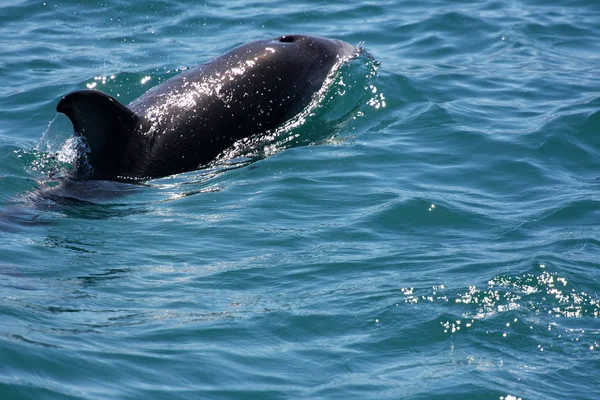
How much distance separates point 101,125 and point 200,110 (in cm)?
133

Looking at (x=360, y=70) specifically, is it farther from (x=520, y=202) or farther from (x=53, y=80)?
(x=53, y=80)

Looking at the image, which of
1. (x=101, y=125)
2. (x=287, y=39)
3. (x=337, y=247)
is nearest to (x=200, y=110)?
(x=101, y=125)

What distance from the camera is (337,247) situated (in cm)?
855

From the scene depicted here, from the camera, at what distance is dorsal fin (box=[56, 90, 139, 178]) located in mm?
9516

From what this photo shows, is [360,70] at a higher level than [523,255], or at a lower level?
higher

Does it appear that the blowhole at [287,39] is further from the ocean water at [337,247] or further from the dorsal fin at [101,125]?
the dorsal fin at [101,125]

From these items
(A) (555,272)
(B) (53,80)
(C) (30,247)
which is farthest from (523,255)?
(B) (53,80)

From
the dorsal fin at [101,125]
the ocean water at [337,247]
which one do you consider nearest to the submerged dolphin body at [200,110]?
the dorsal fin at [101,125]

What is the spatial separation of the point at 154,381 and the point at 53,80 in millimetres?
9546

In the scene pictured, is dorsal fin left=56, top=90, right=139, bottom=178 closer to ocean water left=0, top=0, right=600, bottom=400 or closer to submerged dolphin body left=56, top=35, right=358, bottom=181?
submerged dolphin body left=56, top=35, right=358, bottom=181

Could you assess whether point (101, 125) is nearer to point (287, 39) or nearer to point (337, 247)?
point (337, 247)

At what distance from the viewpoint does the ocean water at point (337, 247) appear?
6387mm

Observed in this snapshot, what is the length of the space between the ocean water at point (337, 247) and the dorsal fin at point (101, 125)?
375mm

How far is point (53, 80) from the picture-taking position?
1460 centimetres
